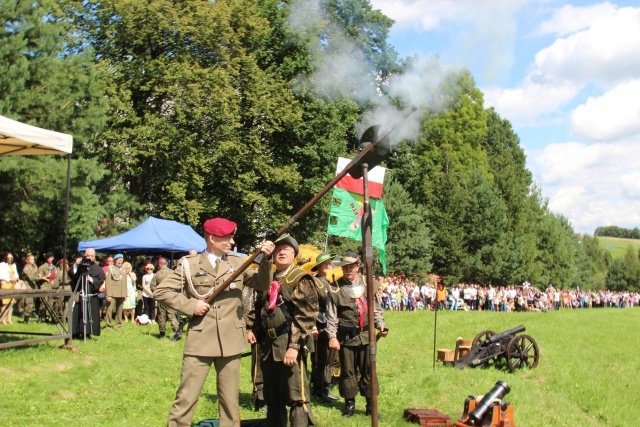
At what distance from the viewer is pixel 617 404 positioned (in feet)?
35.4

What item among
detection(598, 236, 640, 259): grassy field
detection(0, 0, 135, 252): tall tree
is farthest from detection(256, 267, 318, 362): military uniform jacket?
detection(598, 236, 640, 259): grassy field

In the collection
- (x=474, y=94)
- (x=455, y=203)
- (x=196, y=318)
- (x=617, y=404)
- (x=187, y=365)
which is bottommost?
(x=617, y=404)

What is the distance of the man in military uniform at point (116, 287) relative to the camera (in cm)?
1755

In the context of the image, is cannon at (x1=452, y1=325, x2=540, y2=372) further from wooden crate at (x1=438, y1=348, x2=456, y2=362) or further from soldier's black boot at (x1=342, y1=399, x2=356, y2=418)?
soldier's black boot at (x1=342, y1=399, x2=356, y2=418)

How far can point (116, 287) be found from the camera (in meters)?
17.8

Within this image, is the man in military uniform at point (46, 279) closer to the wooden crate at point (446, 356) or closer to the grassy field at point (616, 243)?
the wooden crate at point (446, 356)

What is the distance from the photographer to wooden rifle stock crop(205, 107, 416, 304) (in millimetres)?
5172

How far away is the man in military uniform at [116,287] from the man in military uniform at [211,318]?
11.6 meters

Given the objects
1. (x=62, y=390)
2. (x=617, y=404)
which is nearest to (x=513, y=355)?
(x=617, y=404)

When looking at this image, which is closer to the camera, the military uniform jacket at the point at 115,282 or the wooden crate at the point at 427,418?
the wooden crate at the point at 427,418

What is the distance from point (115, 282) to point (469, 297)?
25111 millimetres

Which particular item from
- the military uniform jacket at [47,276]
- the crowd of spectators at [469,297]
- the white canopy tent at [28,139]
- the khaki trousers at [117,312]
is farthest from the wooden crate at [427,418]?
the crowd of spectators at [469,297]

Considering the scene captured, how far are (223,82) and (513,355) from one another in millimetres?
19881

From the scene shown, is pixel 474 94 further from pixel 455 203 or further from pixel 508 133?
pixel 508 133
